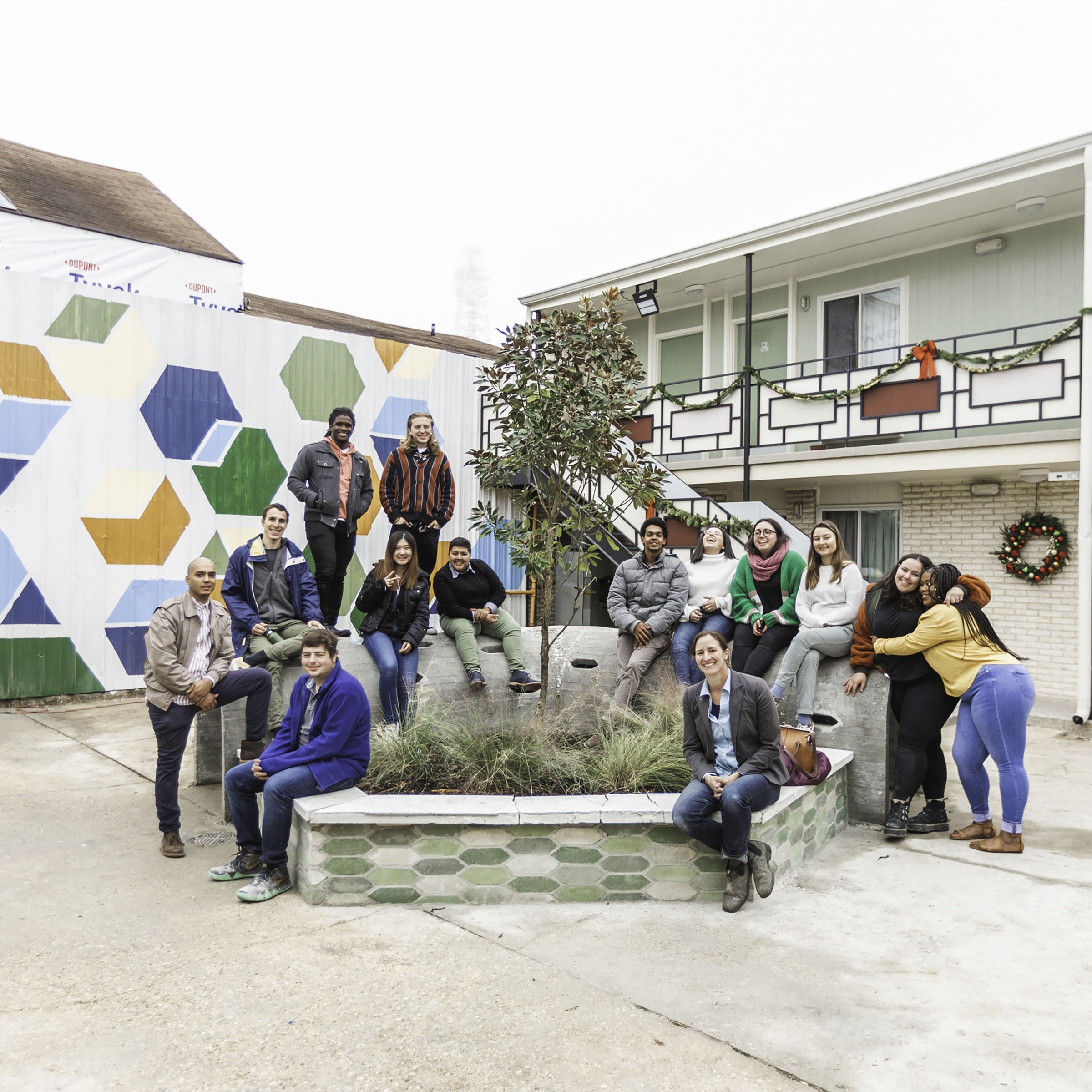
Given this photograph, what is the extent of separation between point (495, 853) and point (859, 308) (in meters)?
10.3

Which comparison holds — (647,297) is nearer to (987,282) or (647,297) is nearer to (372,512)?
(987,282)

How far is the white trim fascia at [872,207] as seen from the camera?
895 cm

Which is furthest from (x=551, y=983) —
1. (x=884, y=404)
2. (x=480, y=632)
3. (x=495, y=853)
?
(x=884, y=404)

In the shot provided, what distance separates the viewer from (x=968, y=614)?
513 cm

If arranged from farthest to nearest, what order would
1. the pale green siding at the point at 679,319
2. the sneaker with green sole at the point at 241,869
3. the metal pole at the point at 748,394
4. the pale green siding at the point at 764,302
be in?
the pale green siding at the point at 679,319 → the pale green siding at the point at 764,302 → the metal pole at the point at 748,394 → the sneaker with green sole at the point at 241,869

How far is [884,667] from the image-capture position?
5586 mm

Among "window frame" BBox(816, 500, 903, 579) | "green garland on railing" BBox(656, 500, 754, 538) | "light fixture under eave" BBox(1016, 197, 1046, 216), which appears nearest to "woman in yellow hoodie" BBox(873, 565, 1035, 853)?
"green garland on railing" BBox(656, 500, 754, 538)

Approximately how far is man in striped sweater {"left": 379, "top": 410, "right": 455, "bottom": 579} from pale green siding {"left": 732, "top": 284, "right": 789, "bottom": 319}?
7.13m

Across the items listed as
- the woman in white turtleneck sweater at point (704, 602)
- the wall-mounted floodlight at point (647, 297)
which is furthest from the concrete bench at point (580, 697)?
the wall-mounted floodlight at point (647, 297)

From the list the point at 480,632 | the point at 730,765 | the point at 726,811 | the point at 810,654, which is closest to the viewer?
Result: the point at 726,811

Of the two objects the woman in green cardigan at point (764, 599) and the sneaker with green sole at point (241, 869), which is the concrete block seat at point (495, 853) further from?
the woman in green cardigan at point (764, 599)

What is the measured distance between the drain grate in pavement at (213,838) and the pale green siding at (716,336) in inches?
412

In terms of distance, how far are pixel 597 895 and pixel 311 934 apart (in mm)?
1325

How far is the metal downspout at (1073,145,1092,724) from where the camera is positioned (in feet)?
27.8
